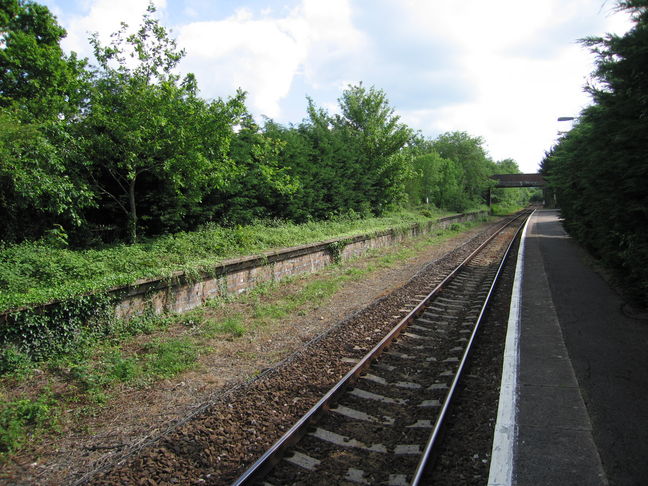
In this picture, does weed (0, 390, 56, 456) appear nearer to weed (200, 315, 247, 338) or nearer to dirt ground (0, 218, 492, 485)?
dirt ground (0, 218, 492, 485)

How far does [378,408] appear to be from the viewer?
16.5ft

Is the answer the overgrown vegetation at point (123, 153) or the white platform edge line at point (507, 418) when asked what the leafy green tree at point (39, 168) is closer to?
the overgrown vegetation at point (123, 153)

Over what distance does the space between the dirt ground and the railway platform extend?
3.54 m

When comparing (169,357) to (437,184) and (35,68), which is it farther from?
(437,184)

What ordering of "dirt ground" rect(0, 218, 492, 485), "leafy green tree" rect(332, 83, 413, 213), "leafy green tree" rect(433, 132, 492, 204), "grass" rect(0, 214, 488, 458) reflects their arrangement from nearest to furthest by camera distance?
"dirt ground" rect(0, 218, 492, 485) → "grass" rect(0, 214, 488, 458) → "leafy green tree" rect(332, 83, 413, 213) → "leafy green tree" rect(433, 132, 492, 204)

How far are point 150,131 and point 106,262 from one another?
12.8ft

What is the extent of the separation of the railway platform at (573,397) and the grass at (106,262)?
6717 mm

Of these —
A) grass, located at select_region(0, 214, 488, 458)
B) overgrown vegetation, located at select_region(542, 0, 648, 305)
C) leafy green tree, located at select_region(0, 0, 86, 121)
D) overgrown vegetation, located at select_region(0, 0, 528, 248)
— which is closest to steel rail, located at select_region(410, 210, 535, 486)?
grass, located at select_region(0, 214, 488, 458)

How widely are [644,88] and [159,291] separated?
9.45 m

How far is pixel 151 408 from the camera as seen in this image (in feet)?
16.8

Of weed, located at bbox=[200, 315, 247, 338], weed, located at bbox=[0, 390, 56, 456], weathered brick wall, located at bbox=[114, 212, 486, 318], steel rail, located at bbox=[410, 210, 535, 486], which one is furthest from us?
weathered brick wall, located at bbox=[114, 212, 486, 318]

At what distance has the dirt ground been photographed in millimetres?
4008

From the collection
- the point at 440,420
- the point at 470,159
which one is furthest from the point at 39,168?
the point at 470,159

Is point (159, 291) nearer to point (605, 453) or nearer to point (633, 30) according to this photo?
point (605, 453)
